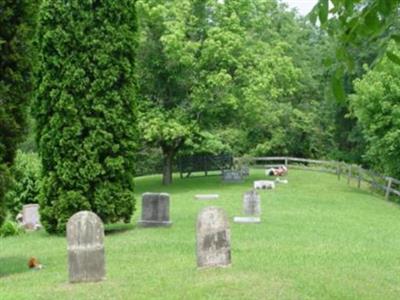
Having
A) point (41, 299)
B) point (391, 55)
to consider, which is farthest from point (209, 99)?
point (391, 55)

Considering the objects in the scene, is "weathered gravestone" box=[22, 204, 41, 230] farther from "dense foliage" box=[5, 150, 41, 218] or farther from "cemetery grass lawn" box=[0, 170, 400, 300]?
"dense foliage" box=[5, 150, 41, 218]

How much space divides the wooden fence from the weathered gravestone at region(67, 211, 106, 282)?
18.9 meters

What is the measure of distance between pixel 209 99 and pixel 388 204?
10.4m

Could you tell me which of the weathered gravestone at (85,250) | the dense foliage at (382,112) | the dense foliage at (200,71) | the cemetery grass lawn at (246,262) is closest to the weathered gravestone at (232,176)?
the dense foliage at (200,71)

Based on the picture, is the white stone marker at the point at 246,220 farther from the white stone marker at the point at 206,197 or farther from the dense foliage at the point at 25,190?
the white stone marker at the point at 206,197

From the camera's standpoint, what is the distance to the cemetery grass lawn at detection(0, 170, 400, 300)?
8.64m

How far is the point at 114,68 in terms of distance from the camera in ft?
51.9

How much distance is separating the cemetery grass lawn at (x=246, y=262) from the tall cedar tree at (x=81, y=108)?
0.97 m

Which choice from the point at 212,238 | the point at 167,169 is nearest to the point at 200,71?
the point at 167,169

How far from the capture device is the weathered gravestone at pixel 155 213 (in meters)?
16.4

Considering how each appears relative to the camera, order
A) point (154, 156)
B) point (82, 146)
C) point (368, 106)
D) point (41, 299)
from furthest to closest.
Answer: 1. point (154, 156)
2. point (368, 106)
3. point (82, 146)
4. point (41, 299)

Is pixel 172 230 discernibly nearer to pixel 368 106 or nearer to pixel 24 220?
pixel 24 220

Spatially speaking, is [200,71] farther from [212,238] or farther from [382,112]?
[212,238]

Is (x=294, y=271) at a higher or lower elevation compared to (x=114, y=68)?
lower
